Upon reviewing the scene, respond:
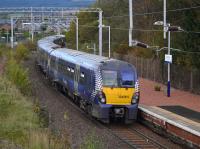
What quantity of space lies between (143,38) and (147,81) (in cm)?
1170

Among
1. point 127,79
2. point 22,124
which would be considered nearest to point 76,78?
point 127,79

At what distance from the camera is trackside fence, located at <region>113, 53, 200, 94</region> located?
3447 cm

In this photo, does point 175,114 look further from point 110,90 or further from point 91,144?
point 91,144

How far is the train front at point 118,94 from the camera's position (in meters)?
22.0

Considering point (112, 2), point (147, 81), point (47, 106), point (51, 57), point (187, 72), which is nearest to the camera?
point (47, 106)

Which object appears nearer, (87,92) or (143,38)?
(87,92)

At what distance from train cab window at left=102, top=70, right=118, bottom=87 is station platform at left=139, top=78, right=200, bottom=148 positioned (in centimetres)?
192

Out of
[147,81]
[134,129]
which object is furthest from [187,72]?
[134,129]

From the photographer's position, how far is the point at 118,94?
72.2 ft

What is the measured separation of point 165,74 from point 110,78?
18435mm

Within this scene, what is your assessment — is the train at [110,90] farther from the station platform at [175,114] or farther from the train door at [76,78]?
the train door at [76,78]

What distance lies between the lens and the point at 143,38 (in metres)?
54.6

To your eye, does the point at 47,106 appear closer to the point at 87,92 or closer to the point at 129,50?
the point at 87,92

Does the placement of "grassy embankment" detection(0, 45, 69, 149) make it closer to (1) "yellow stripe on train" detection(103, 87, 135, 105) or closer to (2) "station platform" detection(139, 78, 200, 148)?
(1) "yellow stripe on train" detection(103, 87, 135, 105)
